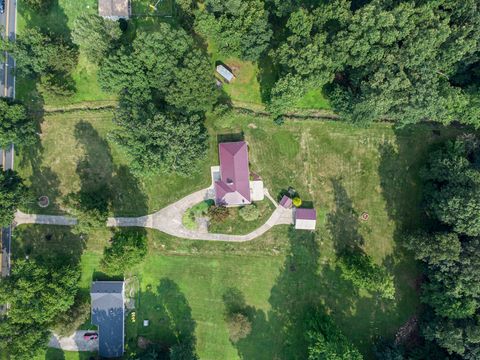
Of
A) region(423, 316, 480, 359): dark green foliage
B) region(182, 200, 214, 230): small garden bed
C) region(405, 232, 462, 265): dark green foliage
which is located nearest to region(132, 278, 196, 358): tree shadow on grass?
region(182, 200, 214, 230): small garden bed

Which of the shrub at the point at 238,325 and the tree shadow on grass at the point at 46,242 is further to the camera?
the tree shadow on grass at the point at 46,242

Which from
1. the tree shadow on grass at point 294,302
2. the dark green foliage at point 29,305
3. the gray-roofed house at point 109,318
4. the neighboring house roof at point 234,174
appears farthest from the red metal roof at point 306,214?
the dark green foliage at point 29,305

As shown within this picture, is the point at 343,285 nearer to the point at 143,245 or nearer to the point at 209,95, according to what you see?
the point at 143,245

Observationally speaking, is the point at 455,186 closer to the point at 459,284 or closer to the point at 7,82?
the point at 459,284

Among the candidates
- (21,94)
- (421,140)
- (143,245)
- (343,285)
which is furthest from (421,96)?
(21,94)

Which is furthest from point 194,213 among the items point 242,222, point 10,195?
point 10,195

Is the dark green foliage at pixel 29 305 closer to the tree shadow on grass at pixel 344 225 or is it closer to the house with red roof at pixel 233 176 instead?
the house with red roof at pixel 233 176
